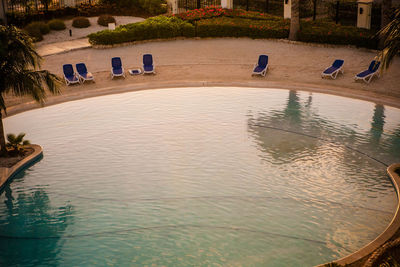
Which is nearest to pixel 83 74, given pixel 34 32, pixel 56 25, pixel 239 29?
pixel 34 32

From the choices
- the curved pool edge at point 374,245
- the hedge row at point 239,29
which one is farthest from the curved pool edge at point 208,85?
the hedge row at point 239,29

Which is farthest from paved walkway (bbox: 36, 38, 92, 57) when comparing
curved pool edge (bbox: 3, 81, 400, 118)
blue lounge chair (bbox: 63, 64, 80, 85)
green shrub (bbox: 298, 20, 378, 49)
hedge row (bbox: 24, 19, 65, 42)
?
green shrub (bbox: 298, 20, 378, 49)

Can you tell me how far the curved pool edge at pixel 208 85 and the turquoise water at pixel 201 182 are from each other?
1.46ft

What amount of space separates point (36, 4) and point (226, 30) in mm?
15767

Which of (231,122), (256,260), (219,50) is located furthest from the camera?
(219,50)

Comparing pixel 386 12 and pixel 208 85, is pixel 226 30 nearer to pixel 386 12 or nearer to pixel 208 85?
pixel 208 85

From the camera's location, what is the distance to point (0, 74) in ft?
46.8

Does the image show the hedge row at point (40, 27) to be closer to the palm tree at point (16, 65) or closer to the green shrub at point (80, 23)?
the green shrub at point (80, 23)

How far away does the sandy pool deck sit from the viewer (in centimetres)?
2144

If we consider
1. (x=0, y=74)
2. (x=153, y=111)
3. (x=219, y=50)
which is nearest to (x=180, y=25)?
(x=219, y=50)

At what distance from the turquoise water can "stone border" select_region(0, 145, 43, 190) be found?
0.70 feet

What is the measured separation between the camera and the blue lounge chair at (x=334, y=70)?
74.0 ft

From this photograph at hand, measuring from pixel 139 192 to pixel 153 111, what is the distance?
6286mm

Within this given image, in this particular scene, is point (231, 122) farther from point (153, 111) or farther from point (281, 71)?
point (281, 71)
